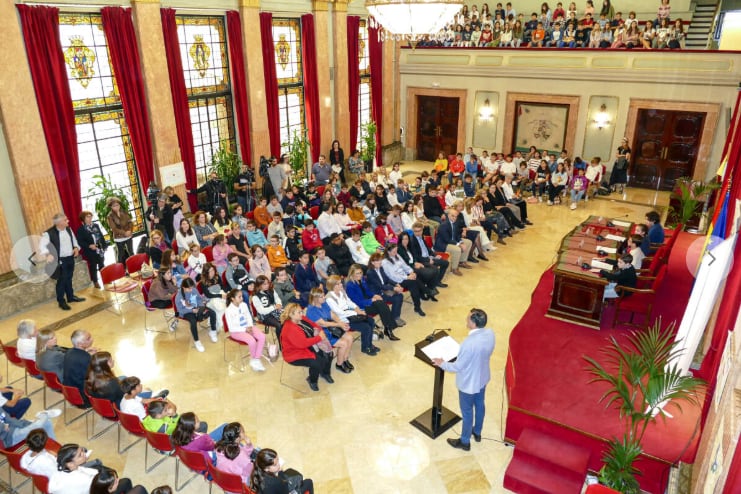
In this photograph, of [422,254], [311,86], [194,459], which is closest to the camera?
[194,459]

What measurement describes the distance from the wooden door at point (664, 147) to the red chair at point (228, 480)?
14.5 m

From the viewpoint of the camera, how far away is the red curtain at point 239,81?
11938 millimetres

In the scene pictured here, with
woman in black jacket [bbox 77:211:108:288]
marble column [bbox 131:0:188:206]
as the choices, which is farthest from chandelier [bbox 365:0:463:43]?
woman in black jacket [bbox 77:211:108:288]

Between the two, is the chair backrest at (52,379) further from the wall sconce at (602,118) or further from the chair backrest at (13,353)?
the wall sconce at (602,118)

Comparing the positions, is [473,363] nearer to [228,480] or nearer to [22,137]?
[228,480]

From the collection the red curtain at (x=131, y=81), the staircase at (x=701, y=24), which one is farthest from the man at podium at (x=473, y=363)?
the staircase at (x=701, y=24)

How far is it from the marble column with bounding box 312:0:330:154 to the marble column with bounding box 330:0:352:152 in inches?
10.0

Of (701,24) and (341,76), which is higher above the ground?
(701,24)

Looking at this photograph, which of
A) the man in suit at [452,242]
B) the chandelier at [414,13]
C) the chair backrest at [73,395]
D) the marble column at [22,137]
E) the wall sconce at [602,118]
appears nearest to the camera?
the chair backrest at [73,395]

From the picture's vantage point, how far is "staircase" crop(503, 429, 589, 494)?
5309 millimetres

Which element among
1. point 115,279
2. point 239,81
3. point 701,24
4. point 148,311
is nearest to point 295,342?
point 148,311

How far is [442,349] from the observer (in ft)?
18.9

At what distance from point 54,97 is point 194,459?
686cm

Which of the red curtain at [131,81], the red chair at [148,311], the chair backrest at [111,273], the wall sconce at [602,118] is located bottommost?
the red chair at [148,311]
